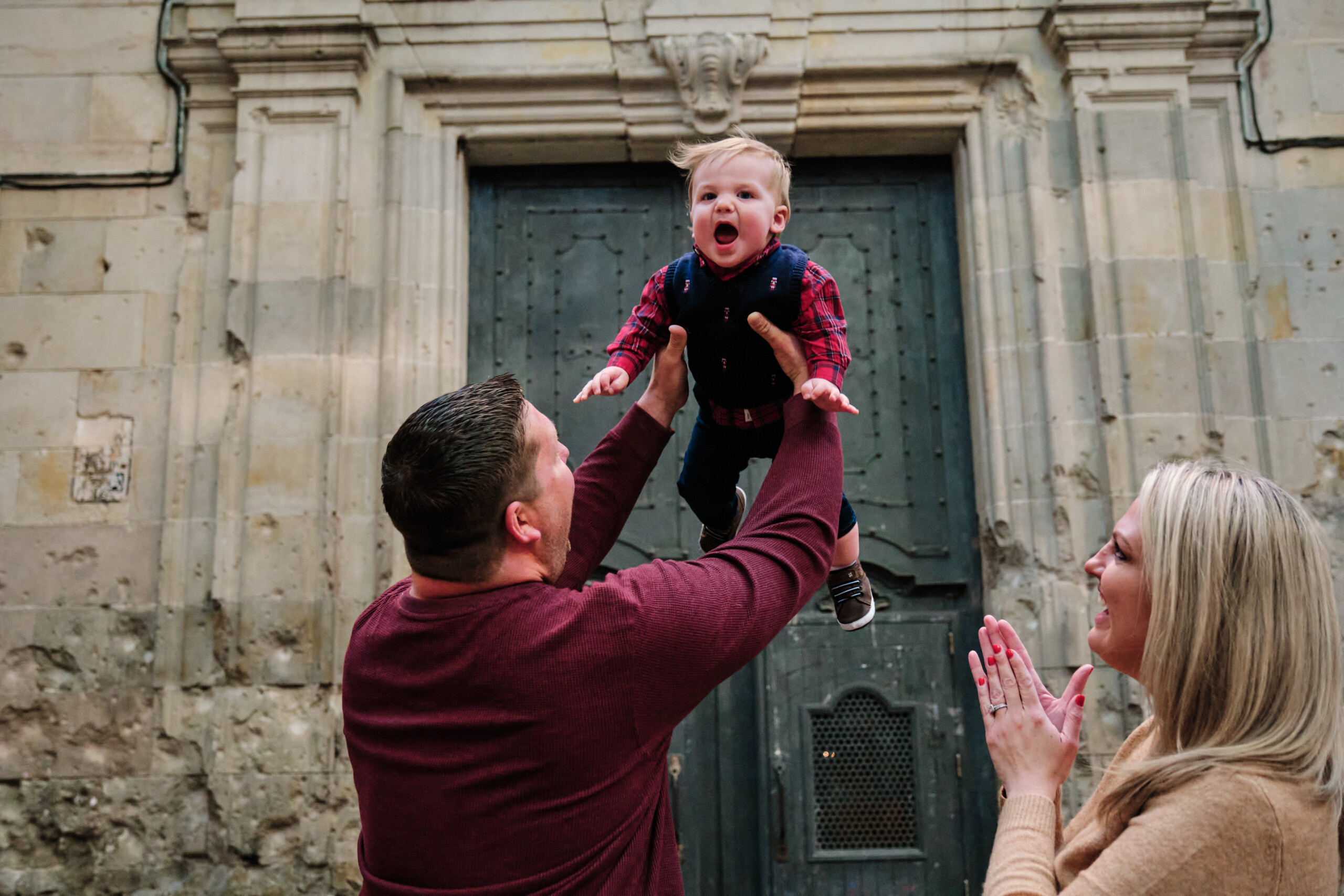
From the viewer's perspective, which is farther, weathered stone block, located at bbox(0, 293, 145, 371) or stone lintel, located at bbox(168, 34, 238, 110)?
stone lintel, located at bbox(168, 34, 238, 110)

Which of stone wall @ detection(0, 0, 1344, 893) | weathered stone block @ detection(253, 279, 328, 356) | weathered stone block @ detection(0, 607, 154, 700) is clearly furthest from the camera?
weathered stone block @ detection(253, 279, 328, 356)

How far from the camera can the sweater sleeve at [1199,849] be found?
→ 1.49 metres

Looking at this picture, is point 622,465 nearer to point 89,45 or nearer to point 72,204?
point 72,204

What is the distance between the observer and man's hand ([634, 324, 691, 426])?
85.4 inches

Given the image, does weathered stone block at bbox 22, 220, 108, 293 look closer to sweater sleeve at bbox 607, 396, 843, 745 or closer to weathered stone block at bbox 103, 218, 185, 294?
weathered stone block at bbox 103, 218, 185, 294

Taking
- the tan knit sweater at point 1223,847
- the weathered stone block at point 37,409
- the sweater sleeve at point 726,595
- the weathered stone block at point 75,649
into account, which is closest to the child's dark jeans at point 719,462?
the sweater sleeve at point 726,595

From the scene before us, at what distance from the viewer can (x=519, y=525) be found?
5.81ft

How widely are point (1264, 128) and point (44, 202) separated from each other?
5.81 metres

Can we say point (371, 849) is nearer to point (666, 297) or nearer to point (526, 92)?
point (666, 297)

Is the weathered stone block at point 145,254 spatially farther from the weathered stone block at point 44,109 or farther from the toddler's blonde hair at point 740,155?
the toddler's blonde hair at point 740,155

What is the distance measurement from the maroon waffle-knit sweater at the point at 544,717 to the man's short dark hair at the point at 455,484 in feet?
0.24

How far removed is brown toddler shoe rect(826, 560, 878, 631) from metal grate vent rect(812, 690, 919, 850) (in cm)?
226

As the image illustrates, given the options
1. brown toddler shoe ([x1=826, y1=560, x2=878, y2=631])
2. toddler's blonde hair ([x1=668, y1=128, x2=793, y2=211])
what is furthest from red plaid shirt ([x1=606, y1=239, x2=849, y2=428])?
brown toddler shoe ([x1=826, y1=560, x2=878, y2=631])

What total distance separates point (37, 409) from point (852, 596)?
13.4ft
